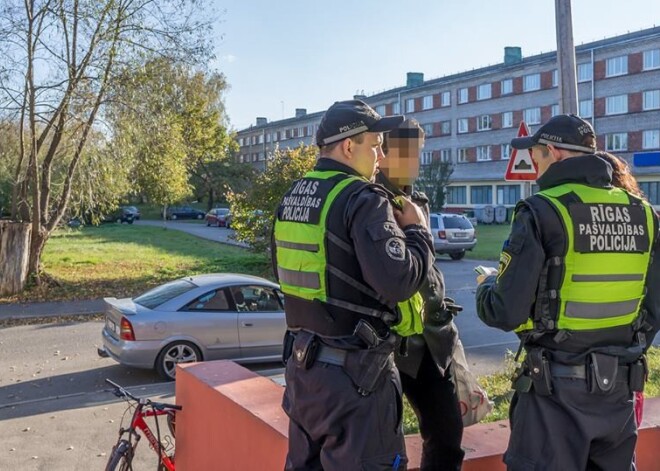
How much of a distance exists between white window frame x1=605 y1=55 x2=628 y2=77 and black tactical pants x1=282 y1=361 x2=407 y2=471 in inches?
2039

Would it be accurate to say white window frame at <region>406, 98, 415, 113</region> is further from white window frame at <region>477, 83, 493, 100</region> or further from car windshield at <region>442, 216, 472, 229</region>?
car windshield at <region>442, 216, 472, 229</region>

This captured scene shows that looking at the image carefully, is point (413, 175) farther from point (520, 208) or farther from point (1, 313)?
point (1, 313)

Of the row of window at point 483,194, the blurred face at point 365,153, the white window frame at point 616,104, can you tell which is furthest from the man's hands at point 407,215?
the row of window at point 483,194

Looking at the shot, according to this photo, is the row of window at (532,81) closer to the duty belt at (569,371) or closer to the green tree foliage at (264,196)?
the green tree foliage at (264,196)

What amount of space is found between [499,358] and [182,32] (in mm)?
10838

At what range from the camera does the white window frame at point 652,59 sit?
47.1m

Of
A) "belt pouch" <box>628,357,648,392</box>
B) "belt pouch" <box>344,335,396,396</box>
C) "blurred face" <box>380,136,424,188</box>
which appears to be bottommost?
"belt pouch" <box>628,357,648,392</box>

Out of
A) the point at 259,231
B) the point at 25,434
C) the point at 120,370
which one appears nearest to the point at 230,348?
the point at 120,370

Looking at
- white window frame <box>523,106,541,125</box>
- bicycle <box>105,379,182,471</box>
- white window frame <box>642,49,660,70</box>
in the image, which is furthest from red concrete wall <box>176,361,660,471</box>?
white window frame <box>523,106,541,125</box>

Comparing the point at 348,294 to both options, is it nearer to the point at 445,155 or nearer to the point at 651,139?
the point at 651,139

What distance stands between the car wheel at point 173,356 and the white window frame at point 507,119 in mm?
51888

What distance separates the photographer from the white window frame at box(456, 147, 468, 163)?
206 feet

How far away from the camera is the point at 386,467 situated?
2.48 meters

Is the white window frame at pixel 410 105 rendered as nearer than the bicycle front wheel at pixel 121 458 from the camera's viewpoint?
No
